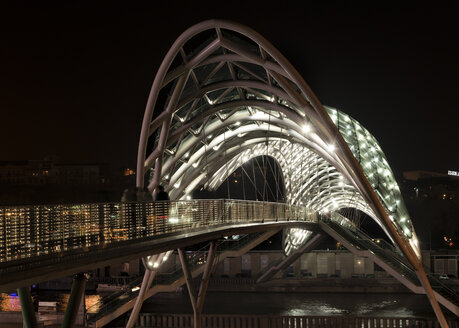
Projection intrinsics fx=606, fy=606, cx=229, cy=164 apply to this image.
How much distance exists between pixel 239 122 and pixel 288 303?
13895 millimetres

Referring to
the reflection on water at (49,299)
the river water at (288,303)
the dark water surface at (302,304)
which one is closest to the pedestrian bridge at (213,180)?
the river water at (288,303)

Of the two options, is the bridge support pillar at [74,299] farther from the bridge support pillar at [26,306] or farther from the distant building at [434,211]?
the distant building at [434,211]

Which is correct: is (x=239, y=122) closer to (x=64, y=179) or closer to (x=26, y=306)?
(x=26, y=306)

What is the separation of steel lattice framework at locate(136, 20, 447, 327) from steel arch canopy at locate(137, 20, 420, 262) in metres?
0.05

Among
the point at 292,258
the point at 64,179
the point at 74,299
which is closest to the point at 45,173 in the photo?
the point at 64,179

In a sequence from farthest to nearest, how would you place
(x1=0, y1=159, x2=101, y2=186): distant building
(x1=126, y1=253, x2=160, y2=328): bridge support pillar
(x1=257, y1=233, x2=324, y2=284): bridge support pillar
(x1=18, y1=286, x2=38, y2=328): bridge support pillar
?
1. (x1=0, y1=159, x2=101, y2=186): distant building
2. (x1=257, y1=233, x2=324, y2=284): bridge support pillar
3. (x1=126, y1=253, x2=160, y2=328): bridge support pillar
4. (x1=18, y1=286, x2=38, y2=328): bridge support pillar

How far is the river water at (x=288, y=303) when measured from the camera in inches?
1594

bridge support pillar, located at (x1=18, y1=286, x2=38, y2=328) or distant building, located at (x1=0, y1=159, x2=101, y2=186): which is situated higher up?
distant building, located at (x1=0, y1=159, x2=101, y2=186)

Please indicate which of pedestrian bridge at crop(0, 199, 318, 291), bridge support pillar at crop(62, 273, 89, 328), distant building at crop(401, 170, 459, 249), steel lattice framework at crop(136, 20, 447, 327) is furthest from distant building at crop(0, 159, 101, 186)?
bridge support pillar at crop(62, 273, 89, 328)

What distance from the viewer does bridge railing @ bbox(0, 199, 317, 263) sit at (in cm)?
1115

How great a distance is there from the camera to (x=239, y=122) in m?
44.4

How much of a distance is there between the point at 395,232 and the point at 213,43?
52.5ft

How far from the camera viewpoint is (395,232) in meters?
35.8

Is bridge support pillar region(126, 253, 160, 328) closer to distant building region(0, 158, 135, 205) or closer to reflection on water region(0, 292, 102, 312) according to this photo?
reflection on water region(0, 292, 102, 312)
